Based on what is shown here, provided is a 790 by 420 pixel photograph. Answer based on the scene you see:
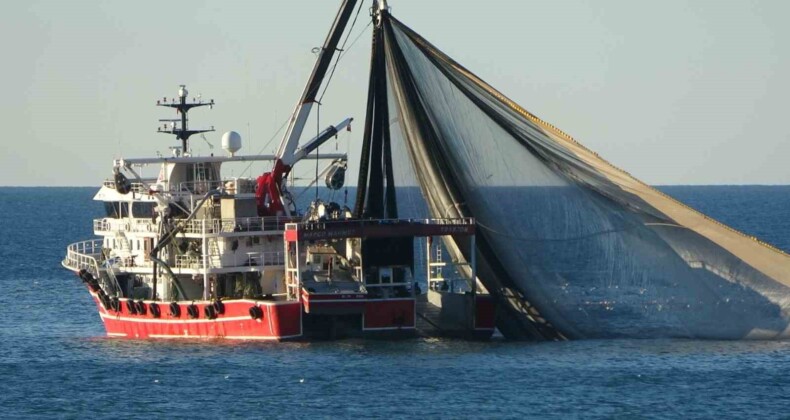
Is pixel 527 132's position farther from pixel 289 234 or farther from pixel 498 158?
pixel 289 234

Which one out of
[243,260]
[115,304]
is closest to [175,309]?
[243,260]

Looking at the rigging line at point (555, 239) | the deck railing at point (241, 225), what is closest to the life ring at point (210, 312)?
the deck railing at point (241, 225)

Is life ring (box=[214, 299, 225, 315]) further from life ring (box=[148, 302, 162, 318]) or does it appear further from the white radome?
the white radome

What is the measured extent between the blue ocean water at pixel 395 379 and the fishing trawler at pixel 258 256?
1.23m

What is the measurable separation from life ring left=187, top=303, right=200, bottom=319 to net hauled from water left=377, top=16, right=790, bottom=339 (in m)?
10.5

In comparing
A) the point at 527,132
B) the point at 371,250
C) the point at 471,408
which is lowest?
the point at 471,408

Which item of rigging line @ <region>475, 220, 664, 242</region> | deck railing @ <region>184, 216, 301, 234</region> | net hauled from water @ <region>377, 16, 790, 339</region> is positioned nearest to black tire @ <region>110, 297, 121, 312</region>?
deck railing @ <region>184, 216, 301, 234</region>

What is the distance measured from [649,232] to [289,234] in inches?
552

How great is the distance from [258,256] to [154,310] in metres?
5.08

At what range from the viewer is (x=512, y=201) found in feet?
215

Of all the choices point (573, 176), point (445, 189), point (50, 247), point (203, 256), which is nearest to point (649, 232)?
point (573, 176)

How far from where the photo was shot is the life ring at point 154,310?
228ft

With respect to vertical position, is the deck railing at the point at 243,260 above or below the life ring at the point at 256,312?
above

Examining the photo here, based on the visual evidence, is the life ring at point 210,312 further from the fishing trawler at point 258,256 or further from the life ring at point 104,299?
the life ring at point 104,299
